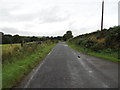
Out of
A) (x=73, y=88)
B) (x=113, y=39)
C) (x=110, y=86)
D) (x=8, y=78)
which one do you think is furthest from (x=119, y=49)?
(x=8, y=78)

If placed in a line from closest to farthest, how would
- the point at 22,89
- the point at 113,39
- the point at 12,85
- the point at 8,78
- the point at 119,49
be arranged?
the point at 22,89 → the point at 12,85 → the point at 8,78 → the point at 119,49 → the point at 113,39

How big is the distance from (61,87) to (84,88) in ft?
2.95

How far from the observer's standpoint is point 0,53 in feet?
36.0

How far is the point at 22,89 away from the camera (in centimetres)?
505

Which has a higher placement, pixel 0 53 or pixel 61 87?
pixel 0 53

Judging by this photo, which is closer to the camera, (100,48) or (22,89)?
(22,89)

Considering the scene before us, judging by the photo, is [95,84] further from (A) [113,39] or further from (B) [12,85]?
(A) [113,39]

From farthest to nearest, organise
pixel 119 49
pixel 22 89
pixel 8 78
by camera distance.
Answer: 1. pixel 119 49
2. pixel 8 78
3. pixel 22 89

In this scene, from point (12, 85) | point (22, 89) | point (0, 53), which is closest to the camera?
point (22, 89)

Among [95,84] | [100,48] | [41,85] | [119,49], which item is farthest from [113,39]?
[41,85]

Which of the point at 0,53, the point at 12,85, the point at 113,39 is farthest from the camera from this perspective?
the point at 113,39

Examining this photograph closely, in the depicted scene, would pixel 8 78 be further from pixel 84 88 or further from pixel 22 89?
pixel 84 88

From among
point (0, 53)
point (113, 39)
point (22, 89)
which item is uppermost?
point (113, 39)

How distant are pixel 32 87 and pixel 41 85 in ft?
1.30
